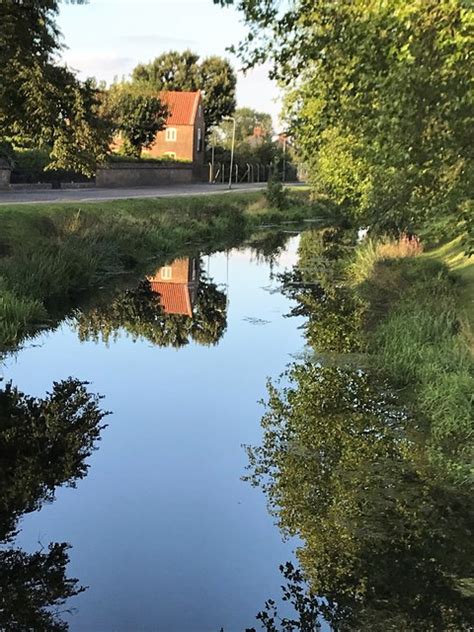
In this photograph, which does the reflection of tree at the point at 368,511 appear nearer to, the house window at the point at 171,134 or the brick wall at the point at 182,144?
the brick wall at the point at 182,144

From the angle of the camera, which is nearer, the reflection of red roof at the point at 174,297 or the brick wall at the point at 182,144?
the reflection of red roof at the point at 174,297

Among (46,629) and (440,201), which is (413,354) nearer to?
(440,201)

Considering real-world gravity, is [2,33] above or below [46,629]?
above

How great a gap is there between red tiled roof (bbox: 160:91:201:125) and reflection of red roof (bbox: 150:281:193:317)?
4949 cm

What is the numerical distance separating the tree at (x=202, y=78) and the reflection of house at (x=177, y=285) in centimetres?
5634

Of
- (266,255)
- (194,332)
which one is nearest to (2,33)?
(194,332)

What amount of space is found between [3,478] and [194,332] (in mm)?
8276

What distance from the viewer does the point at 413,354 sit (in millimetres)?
11039

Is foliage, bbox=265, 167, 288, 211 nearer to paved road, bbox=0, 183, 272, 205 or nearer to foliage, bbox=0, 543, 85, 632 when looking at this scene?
paved road, bbox=0, 183, 272, 205

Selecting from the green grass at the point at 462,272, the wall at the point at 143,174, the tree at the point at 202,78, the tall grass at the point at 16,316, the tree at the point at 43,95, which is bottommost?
the tall grass at the point at 16,316

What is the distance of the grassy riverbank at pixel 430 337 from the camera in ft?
28.2

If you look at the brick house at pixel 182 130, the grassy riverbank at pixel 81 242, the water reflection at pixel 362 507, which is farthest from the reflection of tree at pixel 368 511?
the brick house at pixel 182 130

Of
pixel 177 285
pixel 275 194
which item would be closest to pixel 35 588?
pixel 177 285

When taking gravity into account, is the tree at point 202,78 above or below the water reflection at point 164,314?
above
